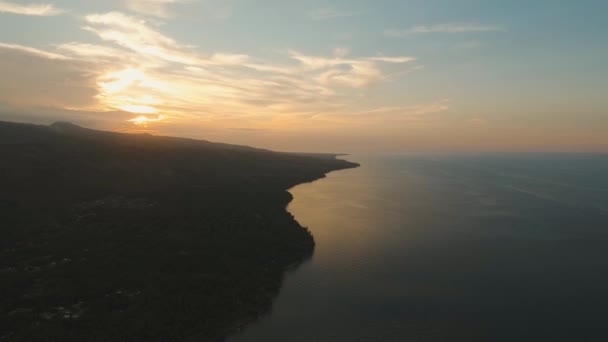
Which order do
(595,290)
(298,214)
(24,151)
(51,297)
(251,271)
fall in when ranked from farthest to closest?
(24,151) < (298,214) < (251,271) < (595,290) < (51,297)

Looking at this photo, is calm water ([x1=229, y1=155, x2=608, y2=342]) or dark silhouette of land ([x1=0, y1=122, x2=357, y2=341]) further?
calm water ([x1=229, y1=155, x2=608, y2=342])

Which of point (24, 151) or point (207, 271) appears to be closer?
point (207, 271)

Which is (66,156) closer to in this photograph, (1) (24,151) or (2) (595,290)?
(1) (24,151)

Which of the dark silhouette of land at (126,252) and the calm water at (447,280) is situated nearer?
the dark silhouette of land at (126,252)

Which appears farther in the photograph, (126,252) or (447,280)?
(126,252)

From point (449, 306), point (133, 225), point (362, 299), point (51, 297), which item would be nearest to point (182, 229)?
point (133, 225)

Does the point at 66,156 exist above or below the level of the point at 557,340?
above

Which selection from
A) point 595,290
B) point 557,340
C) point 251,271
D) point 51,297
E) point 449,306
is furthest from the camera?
point 251,271

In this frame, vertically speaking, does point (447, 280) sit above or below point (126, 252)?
below
